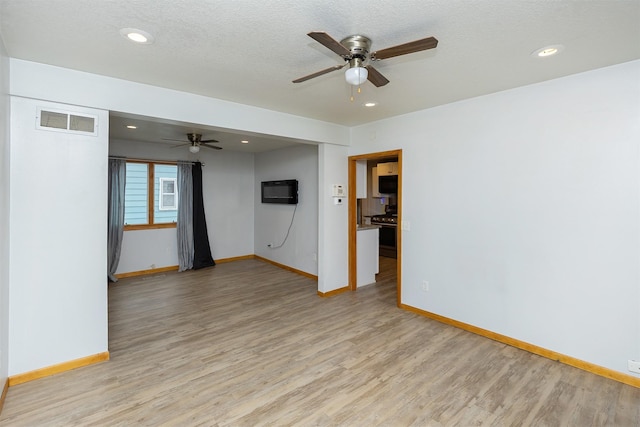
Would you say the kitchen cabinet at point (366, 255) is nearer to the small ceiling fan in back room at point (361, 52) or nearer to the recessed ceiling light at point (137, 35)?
the small ceiling fan in back room at point (361, 52)

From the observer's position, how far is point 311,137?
4188 mm

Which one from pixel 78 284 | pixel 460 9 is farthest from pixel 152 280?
pixel 460 9

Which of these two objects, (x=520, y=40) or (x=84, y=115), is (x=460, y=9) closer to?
(x=520, y=40)

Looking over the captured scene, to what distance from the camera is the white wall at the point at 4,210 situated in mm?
2100

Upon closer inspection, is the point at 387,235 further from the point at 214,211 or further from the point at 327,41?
the point at 327,41

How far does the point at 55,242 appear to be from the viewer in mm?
2512

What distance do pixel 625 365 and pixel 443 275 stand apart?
160 cm

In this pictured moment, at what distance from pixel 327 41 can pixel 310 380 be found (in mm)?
2446

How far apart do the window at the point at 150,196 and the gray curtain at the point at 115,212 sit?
0.23 metres

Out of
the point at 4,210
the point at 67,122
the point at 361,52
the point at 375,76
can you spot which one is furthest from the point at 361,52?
the point at 4,210

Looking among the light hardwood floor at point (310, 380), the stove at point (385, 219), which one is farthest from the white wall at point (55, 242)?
the stove at point (385, 219)

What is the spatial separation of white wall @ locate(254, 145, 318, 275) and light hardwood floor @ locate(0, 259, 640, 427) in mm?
2022

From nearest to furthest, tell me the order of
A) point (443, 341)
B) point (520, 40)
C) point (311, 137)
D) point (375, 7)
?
point (375, 7), point (520, 40), point (443, 341), point (311, 137)

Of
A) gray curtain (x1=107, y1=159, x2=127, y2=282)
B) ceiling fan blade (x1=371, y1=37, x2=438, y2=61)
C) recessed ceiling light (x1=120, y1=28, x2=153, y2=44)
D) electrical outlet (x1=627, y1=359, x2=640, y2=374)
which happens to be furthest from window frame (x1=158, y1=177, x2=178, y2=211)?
electrical outlet (x1=627, y1=359, x2=640, y2=374)
